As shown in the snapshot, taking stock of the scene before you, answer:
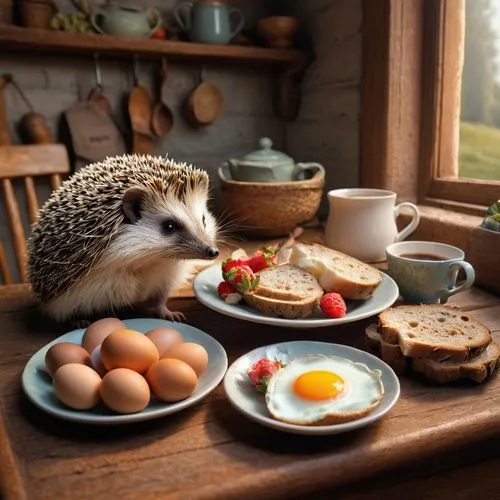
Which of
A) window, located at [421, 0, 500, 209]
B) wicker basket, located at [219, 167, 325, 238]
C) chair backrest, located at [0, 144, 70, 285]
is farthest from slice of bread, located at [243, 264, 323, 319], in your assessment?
chair backrest, located at [0, 144, 70, 285]

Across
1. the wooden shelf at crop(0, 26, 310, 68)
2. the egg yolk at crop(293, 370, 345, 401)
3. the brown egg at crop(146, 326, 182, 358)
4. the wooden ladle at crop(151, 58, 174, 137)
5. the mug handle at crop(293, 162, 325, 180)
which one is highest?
the wooden shelf at crop(0, 26, 310, 68)

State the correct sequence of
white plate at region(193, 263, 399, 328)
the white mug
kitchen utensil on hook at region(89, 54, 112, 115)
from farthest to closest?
kitchen utensil on hook at region(89, 54, 112, 115)
the white mug
white plate at region(193, 263, 399, 328)

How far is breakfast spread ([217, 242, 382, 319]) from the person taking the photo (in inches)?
31.9

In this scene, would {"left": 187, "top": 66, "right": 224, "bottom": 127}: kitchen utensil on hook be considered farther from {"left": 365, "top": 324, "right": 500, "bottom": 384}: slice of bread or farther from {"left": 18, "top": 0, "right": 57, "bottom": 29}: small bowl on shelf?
{"left": 365, "top": 324, "right": 500, "bottom": 384}: slice of bread

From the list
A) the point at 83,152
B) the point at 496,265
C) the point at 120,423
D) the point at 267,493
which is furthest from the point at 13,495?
the point at 83,152

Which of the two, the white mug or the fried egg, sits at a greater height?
Answer: the white mug

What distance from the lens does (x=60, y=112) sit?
5.74 ft

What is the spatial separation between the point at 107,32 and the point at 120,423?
4.58 feet

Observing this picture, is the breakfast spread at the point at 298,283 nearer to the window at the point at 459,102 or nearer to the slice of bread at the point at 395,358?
the slice of bread at the point at 395,358

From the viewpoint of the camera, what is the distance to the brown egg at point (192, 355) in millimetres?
655

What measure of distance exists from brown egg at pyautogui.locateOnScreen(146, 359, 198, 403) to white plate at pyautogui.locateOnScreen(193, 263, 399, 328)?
20 cm

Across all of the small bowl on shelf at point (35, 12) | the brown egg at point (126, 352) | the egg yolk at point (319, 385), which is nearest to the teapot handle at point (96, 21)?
the small bowl on shelf at point (35, 12)

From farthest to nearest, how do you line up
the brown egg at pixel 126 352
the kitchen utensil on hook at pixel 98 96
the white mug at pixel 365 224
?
the kitchen utensil on hook at pixel 98 96
the white mug at pixel 365 224
the brown egg at pixel 126 352

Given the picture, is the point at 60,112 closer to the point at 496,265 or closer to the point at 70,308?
the point at 70,308
